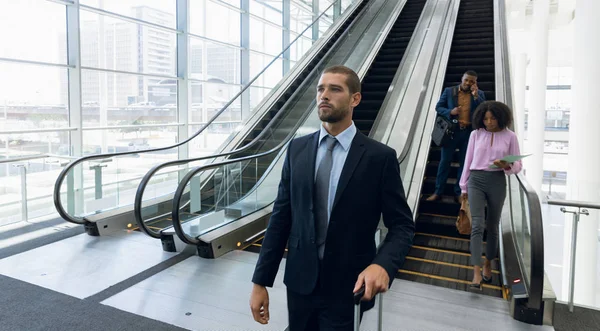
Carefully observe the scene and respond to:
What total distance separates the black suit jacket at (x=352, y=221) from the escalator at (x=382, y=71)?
3950mm

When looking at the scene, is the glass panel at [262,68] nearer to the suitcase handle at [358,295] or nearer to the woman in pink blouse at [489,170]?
the woman in pink blouse at [489,170]

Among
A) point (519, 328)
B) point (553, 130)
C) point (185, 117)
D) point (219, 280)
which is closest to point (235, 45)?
point (185, 117)

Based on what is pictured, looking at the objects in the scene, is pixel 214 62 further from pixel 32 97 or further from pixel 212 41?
pixel 32 97

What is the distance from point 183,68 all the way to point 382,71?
5097 mm

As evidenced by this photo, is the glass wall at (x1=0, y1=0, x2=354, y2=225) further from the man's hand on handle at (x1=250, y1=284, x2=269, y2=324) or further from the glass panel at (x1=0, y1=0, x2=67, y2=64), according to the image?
the man's hand on handle at (x1=250, y1=284, x2=269, y2=324)

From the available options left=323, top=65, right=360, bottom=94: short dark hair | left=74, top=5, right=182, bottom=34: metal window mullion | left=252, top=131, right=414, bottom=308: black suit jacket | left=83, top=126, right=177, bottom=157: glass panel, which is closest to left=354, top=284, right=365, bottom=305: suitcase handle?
left=252, top=131, right=414, bottom=308: black suit jacket

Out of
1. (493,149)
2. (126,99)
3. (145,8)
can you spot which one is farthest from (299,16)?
(493,149)

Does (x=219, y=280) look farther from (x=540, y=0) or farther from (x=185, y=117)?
(x=540, y=0)

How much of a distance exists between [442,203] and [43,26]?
7.54 metres

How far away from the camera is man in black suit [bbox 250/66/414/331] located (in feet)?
5.75

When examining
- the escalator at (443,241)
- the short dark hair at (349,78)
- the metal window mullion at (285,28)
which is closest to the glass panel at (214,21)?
the metal window mullion at (285,28)

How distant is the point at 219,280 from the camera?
454cm

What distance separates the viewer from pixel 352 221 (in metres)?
1.75

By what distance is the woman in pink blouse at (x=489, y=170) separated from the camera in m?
3.96
